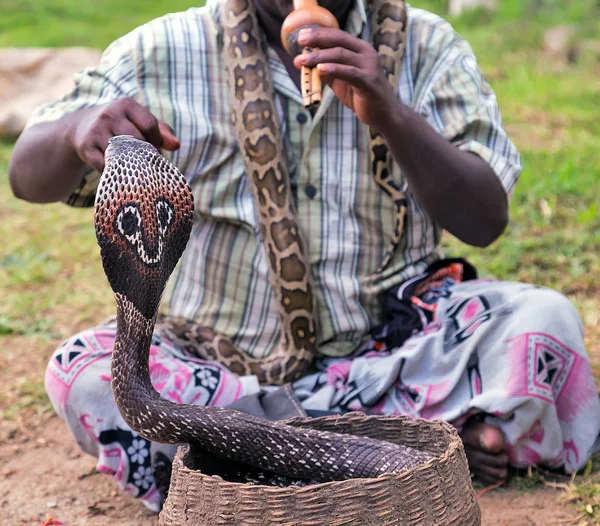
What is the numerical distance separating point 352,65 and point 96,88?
0.86 m

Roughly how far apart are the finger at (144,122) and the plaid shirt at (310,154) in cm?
50

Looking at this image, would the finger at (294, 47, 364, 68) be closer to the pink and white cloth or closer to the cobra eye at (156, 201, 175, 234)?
the cobra eye at (156, 201, 175, 234)

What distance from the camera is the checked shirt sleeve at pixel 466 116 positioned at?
2.54 metres

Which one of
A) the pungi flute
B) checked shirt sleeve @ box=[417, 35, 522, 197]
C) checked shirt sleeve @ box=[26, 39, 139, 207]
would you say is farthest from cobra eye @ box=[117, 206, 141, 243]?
checked shirt sleeve @ box=[417, 35, 522, 197]

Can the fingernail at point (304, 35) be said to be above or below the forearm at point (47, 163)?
above

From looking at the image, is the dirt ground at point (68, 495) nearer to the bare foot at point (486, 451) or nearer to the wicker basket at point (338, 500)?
the bare foot at point (486, 451)

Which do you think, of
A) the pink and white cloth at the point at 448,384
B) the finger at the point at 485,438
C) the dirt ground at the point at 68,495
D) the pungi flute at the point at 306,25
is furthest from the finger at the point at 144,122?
the finger at the point at 485,438

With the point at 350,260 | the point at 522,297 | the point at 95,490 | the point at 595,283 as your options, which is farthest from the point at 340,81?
the point at 595,283

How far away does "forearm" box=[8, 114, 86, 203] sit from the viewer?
2.37m

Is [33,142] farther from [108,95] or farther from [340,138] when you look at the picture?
[340,138]

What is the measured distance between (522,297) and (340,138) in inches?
27.0

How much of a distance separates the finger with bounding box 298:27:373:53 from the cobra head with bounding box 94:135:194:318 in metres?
0.50

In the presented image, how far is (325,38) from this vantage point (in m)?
2.04

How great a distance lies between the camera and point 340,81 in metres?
2.25
